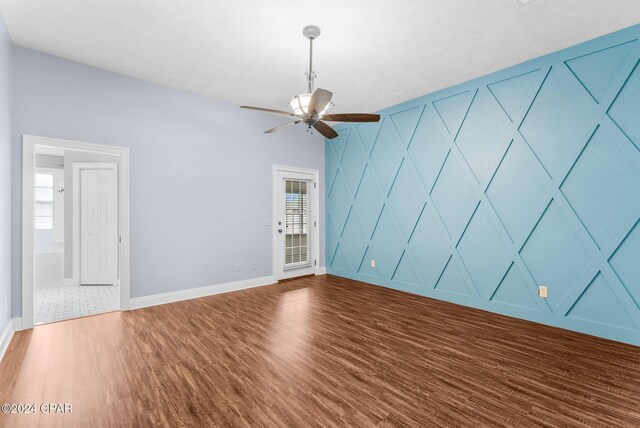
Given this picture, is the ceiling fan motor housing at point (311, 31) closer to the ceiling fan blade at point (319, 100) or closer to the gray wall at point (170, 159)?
the ceiling fan blade at point (319, 100)

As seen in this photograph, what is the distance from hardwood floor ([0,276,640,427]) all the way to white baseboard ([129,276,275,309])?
13.1 inches

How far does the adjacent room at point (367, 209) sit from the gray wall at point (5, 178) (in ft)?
0.17

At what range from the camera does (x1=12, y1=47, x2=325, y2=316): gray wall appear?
3459mm

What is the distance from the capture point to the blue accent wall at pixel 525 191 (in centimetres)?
301

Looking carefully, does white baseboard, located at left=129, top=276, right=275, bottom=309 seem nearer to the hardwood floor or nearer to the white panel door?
the hardwood floor

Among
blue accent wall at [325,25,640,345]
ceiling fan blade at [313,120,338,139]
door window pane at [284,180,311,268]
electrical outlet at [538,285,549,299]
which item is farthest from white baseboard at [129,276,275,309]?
electrical outlet at [538,285,549,299]

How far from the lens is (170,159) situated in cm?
436

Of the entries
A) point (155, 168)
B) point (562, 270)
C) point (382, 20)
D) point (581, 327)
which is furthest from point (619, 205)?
point (155, 168)

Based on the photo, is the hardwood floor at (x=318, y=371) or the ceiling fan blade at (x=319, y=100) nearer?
the hardwood floor at (x=318, y=371)

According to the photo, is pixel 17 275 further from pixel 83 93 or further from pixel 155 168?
pixel 83 93

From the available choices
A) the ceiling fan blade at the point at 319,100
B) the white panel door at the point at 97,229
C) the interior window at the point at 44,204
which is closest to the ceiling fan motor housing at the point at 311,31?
the ceiling fan blade at the point at 319,100

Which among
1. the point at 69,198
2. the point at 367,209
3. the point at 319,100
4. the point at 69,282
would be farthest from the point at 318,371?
the point at 69,198

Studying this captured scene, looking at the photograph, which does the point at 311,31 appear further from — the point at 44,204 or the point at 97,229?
the point at 44,204

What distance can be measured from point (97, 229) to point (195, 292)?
256 centimetres
